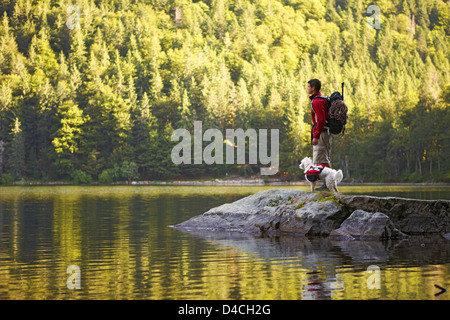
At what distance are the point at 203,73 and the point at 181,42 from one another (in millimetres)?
27478

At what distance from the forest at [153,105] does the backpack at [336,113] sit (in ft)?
186

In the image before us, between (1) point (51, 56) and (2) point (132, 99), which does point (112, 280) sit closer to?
(2) point (132, 99)

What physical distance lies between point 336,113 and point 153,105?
318 feet

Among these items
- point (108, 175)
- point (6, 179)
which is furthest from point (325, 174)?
point (108, 175)

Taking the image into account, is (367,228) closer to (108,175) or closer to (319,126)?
(319,126)

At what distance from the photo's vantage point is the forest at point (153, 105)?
8094cm

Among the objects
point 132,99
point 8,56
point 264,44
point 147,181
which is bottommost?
point 147,181

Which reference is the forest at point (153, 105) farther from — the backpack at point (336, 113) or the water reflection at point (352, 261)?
the water reflection at point (352, 261)

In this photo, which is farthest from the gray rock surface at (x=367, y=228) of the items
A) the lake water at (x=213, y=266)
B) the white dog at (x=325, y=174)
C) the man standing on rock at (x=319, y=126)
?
the man standing on rock at (x=319, y=126)

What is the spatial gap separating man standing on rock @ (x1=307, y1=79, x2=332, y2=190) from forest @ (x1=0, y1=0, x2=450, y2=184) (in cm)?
5627

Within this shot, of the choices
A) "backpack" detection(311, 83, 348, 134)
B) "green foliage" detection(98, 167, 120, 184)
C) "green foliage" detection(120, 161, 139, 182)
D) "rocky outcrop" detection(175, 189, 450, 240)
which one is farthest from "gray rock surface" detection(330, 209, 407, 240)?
"green foliage" detection(98, 167, 120, 184)

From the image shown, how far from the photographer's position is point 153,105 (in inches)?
4316
